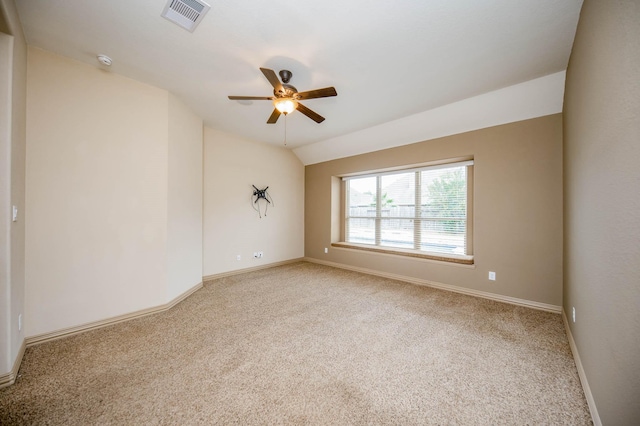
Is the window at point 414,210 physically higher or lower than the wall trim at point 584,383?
higher

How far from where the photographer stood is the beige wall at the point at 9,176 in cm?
167

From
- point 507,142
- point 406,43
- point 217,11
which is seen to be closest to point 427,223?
point 507,142

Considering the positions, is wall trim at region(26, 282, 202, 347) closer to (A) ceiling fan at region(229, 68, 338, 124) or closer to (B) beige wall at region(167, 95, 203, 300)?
(B) beige wall at region(167, 95, 203, 300)

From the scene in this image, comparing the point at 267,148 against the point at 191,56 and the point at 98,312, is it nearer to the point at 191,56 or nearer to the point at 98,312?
the point at 191,56

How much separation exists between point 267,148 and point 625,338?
5.24 metres

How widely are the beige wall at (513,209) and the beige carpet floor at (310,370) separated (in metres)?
0.46

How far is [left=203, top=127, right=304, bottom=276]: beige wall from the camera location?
4.30 m

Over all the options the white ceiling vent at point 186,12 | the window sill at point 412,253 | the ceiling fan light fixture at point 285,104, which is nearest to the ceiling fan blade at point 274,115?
the ceiling fan light fixture at point 285,104

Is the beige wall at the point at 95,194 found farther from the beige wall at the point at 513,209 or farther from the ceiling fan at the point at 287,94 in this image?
the beige wall at the point at 513,209

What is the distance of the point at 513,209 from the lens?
3.15 m

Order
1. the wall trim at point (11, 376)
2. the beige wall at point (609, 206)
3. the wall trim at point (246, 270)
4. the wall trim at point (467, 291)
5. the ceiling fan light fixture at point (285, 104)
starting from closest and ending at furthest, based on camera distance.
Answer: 1. the beige wall at point (609, 206)
2. the wall trim at point (11, 376)
3. the ceiling fan light fixture at point (285, 104)
4. the wall trim at point (467, 291)
5. the wall trim at point (246, 270)

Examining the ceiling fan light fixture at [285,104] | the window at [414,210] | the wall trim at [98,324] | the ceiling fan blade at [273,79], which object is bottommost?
the wall trim at [98,324]

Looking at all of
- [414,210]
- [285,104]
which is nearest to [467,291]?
[414,210]

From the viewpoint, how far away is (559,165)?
283cm
